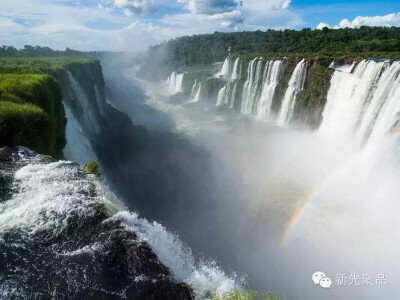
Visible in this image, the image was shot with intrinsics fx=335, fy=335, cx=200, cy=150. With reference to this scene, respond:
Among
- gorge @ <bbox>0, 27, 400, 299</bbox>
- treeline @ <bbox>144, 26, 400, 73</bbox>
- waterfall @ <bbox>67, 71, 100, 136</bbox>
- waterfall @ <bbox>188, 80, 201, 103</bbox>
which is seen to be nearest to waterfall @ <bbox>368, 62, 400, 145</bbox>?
gorge @ <bbox>0, 27, 400, 299</bbox>

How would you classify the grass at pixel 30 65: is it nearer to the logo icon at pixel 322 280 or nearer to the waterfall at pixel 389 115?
the logo icon at pixel 322 280

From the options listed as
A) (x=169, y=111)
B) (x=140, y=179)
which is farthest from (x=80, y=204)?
(x=169, y=111)

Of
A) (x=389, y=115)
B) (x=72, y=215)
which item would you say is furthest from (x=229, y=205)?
(x=72, y=215)

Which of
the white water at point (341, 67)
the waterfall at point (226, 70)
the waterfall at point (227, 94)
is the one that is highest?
the white water at point (341, 67)

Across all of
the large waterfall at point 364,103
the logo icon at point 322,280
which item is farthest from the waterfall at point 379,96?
the logo icon at point 322,280

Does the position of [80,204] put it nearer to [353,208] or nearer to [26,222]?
[26,222]

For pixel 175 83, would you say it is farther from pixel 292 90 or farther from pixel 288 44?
pixel 292 90
